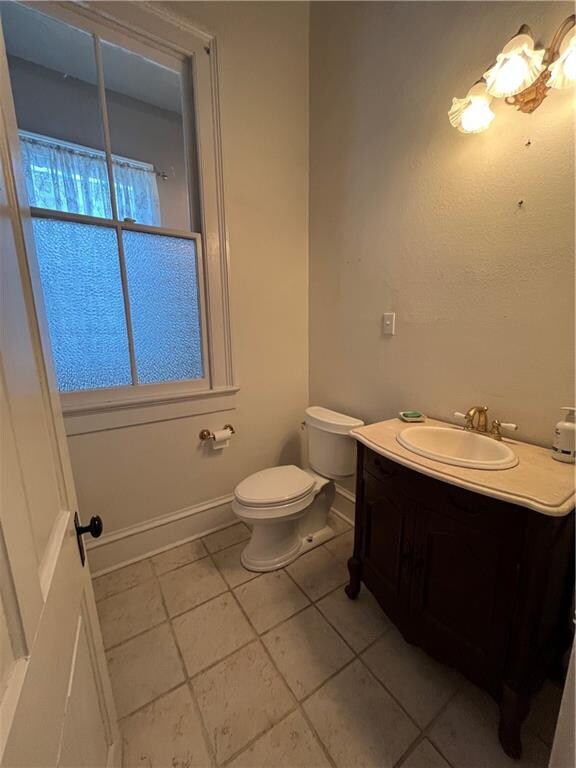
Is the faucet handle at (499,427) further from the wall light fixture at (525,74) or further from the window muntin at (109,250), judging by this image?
the window muntin at (109,250)

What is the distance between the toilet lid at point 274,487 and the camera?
5.08 feet

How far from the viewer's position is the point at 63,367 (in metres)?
1.44

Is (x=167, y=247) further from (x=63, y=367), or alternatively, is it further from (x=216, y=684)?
(x=216, y=684)

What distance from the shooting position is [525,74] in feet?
3.18

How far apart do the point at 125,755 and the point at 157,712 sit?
0.12m

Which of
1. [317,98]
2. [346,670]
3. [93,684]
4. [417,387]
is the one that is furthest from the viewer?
[317,98]

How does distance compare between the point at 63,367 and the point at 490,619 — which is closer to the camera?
the point at 490,619

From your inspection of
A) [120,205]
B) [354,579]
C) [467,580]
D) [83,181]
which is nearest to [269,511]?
[354,579]

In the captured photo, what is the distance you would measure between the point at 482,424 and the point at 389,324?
64 cm

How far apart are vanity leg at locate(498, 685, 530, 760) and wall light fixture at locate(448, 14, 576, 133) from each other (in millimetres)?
1776

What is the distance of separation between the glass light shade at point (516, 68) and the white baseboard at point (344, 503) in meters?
1.91

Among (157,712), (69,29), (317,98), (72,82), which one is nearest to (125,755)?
(157,712)

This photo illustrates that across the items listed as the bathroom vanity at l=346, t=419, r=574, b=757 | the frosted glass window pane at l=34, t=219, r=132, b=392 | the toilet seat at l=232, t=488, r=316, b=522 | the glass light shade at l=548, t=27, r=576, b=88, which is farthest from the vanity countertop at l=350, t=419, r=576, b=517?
the frosted glass window pane at l=34, t=219, r=132, b=392

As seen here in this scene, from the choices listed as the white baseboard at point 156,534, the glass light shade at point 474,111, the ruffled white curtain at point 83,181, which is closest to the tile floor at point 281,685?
the white baseboard at point 156,534
